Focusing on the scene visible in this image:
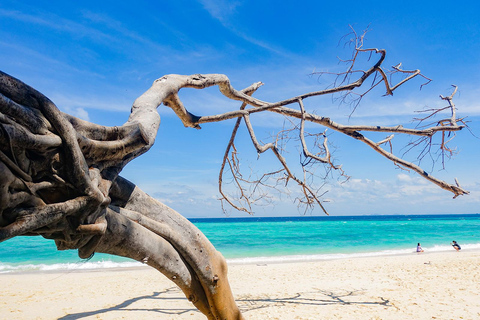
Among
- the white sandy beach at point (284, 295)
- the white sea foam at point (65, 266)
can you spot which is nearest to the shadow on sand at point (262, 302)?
the white sandy beach at point (284, 295)

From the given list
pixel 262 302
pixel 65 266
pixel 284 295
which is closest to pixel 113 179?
pixel 262 302

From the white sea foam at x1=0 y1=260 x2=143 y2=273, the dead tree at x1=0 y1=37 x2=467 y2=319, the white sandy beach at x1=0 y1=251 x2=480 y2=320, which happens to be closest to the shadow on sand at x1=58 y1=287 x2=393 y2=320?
the white sandy beach at x1=0 y1=251 x2=480 y2=320

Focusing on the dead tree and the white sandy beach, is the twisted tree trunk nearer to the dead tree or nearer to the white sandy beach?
the dead tree

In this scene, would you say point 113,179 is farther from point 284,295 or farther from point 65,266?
point 65,266

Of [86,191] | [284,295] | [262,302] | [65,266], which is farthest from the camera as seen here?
[65,266]

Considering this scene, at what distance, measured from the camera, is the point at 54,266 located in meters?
16.6

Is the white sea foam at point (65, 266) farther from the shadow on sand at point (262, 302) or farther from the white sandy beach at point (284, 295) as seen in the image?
the shadow on sand at point (262, 302)

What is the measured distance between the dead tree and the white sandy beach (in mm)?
3645

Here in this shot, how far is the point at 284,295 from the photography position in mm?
8242

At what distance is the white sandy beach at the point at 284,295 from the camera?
6.40 metres

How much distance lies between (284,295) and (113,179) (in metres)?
6.98

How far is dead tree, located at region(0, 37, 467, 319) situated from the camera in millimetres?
1631

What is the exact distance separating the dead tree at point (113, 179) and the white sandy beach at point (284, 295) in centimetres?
364

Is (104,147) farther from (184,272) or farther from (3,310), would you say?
(3,310)
